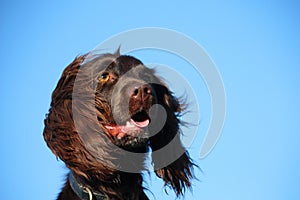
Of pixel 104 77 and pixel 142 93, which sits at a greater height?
pixel 104 77

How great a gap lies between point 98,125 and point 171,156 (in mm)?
1060

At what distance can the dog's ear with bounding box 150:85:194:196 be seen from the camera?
570cm

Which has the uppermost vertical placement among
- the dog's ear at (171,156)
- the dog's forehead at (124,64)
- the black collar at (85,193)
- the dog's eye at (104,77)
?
the dog's forehead at (124,64)

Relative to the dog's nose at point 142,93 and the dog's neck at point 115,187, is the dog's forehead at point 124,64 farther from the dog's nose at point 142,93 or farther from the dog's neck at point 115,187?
the dog's neck at point 115,187

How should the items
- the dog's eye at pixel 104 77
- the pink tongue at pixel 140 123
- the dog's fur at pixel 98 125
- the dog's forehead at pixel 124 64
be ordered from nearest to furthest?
1. the dog's fur at pixel 98 125
2. the pink tongue at pixel 140 123
3. the dog's eye at pixel 104 77
4. the dog's forehead at pixel 124 64

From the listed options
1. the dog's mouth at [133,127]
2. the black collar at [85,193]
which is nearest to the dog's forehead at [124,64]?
the dog's mouth at [133,127]

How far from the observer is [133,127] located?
5.09 meters

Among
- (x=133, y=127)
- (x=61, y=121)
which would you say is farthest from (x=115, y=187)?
(x=61, y=121)

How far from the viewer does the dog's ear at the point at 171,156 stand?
5.70m

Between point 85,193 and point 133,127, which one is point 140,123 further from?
point 85,193

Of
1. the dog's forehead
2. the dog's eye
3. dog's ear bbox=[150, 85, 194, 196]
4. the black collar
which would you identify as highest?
the dog's forehead

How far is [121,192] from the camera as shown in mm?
5066

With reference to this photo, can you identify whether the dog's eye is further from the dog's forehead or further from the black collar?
the black collar

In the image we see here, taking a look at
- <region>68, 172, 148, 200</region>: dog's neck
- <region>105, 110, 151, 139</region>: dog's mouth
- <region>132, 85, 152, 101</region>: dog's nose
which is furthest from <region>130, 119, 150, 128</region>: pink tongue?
<region>68, 172, 148, 200</region>: dog's neck
